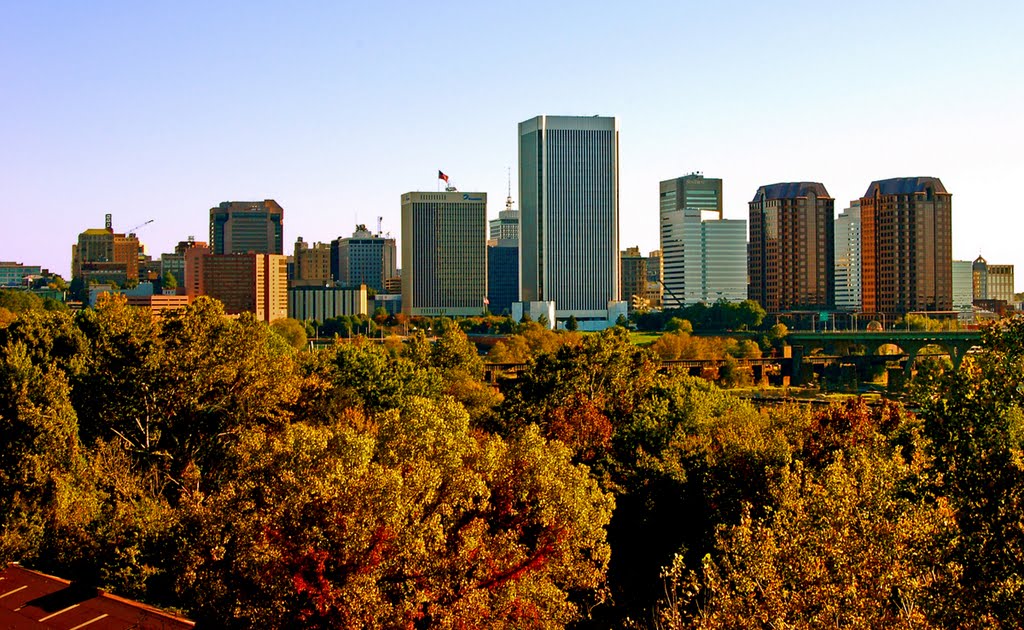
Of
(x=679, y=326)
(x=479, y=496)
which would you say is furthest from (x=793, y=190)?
(x=479, y=496)

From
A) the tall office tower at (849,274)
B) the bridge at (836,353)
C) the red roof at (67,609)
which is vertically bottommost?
the red roof at (67,609)

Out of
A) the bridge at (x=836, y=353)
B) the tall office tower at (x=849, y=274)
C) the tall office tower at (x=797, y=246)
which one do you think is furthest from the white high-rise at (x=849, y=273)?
the bridge at (x=836, y=353)

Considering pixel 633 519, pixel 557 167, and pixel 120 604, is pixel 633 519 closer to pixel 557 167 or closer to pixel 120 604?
pixel 120 604

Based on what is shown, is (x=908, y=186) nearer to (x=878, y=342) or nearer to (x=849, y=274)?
(x=849, y=274)

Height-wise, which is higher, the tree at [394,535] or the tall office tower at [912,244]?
the tall office tower at [912,244]

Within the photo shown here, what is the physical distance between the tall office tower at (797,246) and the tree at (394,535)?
171 m

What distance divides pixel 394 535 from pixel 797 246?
177 metres

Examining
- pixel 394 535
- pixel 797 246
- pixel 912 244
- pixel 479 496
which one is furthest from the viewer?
pixel 797 246

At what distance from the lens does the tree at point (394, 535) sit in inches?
798

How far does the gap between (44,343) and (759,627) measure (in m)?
37.2

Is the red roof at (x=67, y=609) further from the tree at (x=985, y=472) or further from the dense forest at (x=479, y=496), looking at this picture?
the tree at (x=985, y=472)

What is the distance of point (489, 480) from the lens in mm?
23422

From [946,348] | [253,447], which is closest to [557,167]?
[946,348]

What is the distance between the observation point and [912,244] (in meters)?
172
